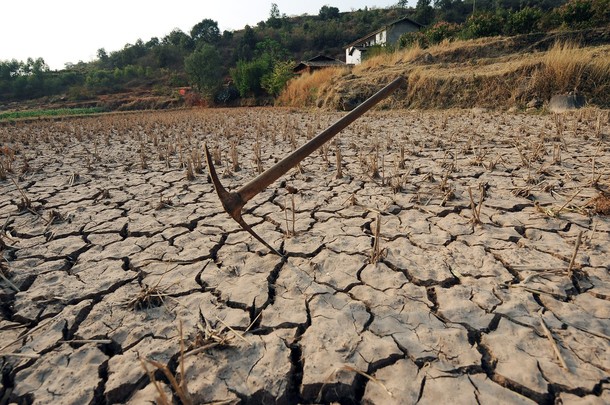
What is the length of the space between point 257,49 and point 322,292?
45.4 metres

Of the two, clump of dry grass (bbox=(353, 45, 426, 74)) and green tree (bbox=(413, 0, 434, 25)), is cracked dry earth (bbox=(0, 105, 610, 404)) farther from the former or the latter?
green tree (bbox=(413, 0, 434, 25))

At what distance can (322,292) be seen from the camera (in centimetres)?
171

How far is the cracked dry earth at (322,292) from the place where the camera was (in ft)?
3.94

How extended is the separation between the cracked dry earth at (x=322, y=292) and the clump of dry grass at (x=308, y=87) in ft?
36.6

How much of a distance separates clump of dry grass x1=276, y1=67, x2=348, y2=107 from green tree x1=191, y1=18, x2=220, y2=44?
4110 cm

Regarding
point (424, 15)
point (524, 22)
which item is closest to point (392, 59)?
point (524, 22)

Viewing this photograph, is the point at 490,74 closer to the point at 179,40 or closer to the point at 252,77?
the point at 252,77

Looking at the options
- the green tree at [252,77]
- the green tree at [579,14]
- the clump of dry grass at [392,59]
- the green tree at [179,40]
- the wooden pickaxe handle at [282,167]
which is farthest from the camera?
the green tree at [179,40]

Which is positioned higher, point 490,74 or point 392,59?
point 392,59

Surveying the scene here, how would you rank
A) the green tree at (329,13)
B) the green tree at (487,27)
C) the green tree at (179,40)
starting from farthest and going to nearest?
the green tree at (329,13)
the green tree at (179,40)
the green tree at (487,27)

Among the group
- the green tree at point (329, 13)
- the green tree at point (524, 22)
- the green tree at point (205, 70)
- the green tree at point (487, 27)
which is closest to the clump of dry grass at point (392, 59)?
the green tree at point (487, 27)

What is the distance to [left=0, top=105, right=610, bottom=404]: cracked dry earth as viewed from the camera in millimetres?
1200

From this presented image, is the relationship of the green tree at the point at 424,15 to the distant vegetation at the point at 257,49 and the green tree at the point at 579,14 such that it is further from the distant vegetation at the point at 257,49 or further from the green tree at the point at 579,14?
the green tree at the point at 579,14

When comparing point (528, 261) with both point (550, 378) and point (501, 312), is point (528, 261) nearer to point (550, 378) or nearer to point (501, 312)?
point (501, 312)
